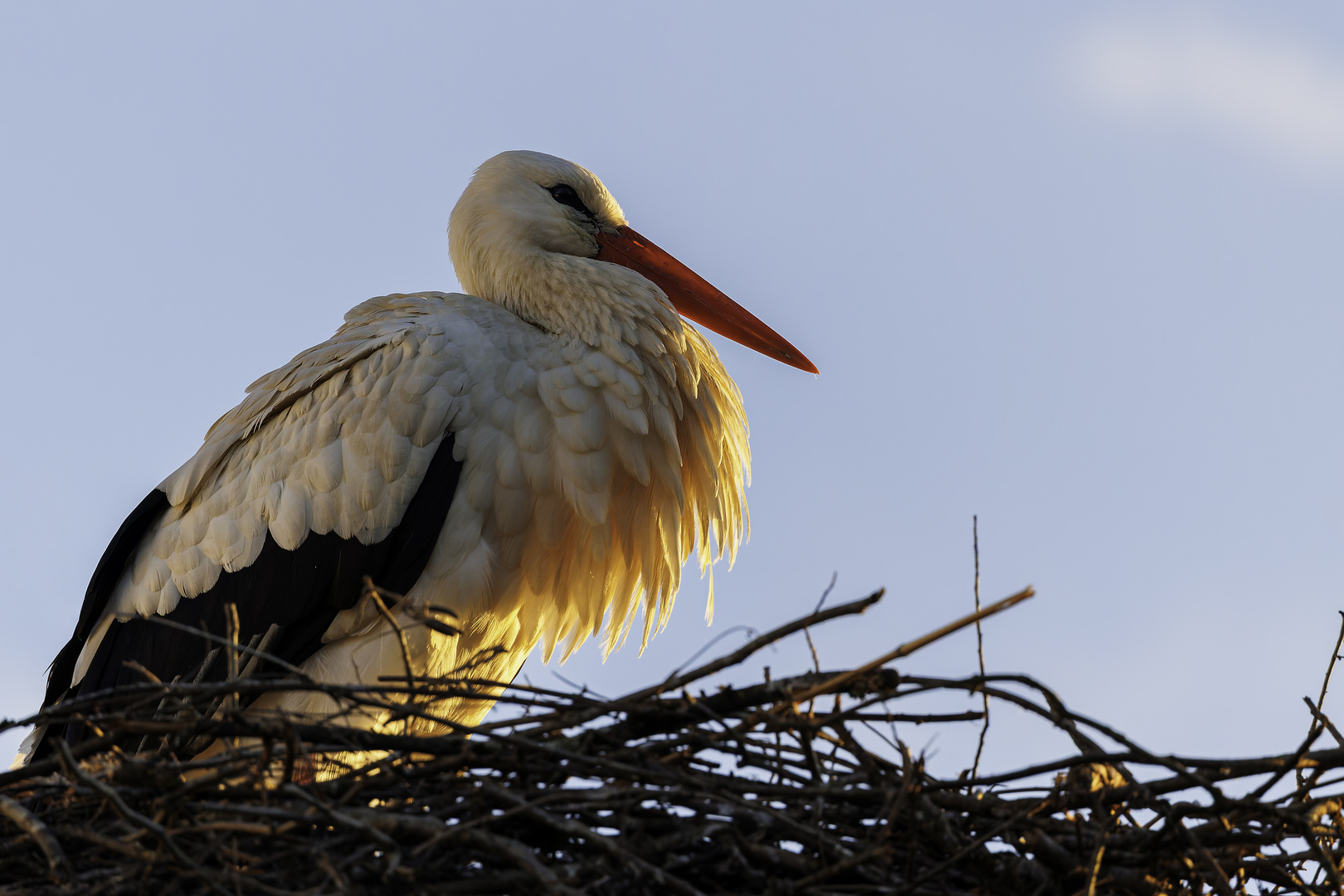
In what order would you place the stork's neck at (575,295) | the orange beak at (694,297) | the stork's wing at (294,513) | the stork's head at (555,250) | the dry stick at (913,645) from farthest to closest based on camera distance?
the orange beak at (694,297) < the stork's head at (555,250) < the stork's neck at (575,295) < the stork's wing at (294,513) < the dry stick at (913,645)

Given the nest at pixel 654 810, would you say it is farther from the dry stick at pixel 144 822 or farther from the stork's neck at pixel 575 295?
the stork's neck at pixel 575 295

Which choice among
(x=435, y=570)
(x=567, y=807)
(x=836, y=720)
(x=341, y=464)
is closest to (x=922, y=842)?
(x=836, y=720)

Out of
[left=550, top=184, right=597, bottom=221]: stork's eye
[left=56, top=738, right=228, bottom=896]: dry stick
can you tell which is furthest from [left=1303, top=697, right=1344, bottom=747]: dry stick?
[left=550, top=184, right=597, bottom=221]: stork's eye

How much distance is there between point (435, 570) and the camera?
3021 mm

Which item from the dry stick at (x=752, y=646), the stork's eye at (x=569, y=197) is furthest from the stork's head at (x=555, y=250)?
the dry stick at (x=752, y=646)

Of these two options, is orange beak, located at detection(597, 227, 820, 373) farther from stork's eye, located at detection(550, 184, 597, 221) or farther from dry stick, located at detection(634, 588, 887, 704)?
dry stick, located at detection(634, 588, 887, 704)

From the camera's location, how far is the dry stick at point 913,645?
1.58 meters

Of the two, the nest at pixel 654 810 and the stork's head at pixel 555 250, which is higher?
the stork's head at pixel 555 250

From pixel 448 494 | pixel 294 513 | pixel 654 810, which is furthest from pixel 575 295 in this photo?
pixel 654 810

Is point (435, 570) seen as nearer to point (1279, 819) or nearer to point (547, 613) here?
point (547, 613)

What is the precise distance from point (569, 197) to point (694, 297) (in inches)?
17.6

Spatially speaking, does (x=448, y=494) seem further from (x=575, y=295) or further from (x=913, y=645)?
(x=913, y=645)

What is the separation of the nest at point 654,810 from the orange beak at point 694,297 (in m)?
1.99

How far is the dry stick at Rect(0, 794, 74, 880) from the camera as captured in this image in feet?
5.86
